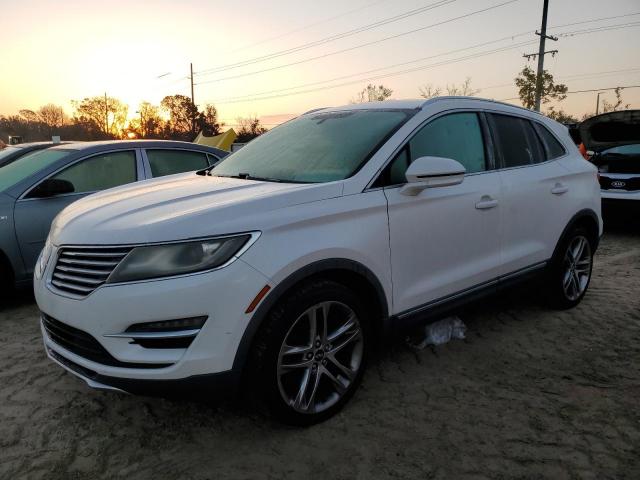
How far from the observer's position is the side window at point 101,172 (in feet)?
16.4

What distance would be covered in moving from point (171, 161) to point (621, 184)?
6.86 meters

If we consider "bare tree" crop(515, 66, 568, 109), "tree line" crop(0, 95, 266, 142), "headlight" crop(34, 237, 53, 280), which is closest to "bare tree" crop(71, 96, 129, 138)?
"tree line" crop(0, 95, 266, 142)

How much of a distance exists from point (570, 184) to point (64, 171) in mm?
4633

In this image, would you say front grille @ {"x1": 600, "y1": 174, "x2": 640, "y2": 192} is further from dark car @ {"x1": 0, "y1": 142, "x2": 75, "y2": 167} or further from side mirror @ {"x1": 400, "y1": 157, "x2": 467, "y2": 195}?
dark car @ {"x1": 0, "y1": 142, "x2": 75, "y2": 167}

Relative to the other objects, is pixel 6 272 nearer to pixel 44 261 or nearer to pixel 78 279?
pixel 44 261

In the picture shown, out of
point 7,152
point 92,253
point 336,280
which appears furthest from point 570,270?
→ point 7,152

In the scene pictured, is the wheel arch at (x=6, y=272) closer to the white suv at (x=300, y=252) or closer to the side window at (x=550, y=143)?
the white suv at (x=300, y=252)

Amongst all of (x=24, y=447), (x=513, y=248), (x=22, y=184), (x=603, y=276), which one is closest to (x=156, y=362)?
(x=24, y=447)

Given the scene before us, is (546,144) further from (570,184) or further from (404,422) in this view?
(404,422)

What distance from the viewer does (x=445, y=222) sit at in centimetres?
312

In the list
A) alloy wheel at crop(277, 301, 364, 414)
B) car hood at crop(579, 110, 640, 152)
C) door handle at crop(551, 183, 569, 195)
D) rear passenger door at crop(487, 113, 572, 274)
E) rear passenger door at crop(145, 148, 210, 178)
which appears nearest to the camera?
alloy wheel at crop(277, 301, 364, 414)

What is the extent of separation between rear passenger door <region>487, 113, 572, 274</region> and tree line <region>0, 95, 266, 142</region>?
187ft

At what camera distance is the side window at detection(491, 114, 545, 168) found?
375 centimetres

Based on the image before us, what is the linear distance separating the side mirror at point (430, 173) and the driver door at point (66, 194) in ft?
11.3
